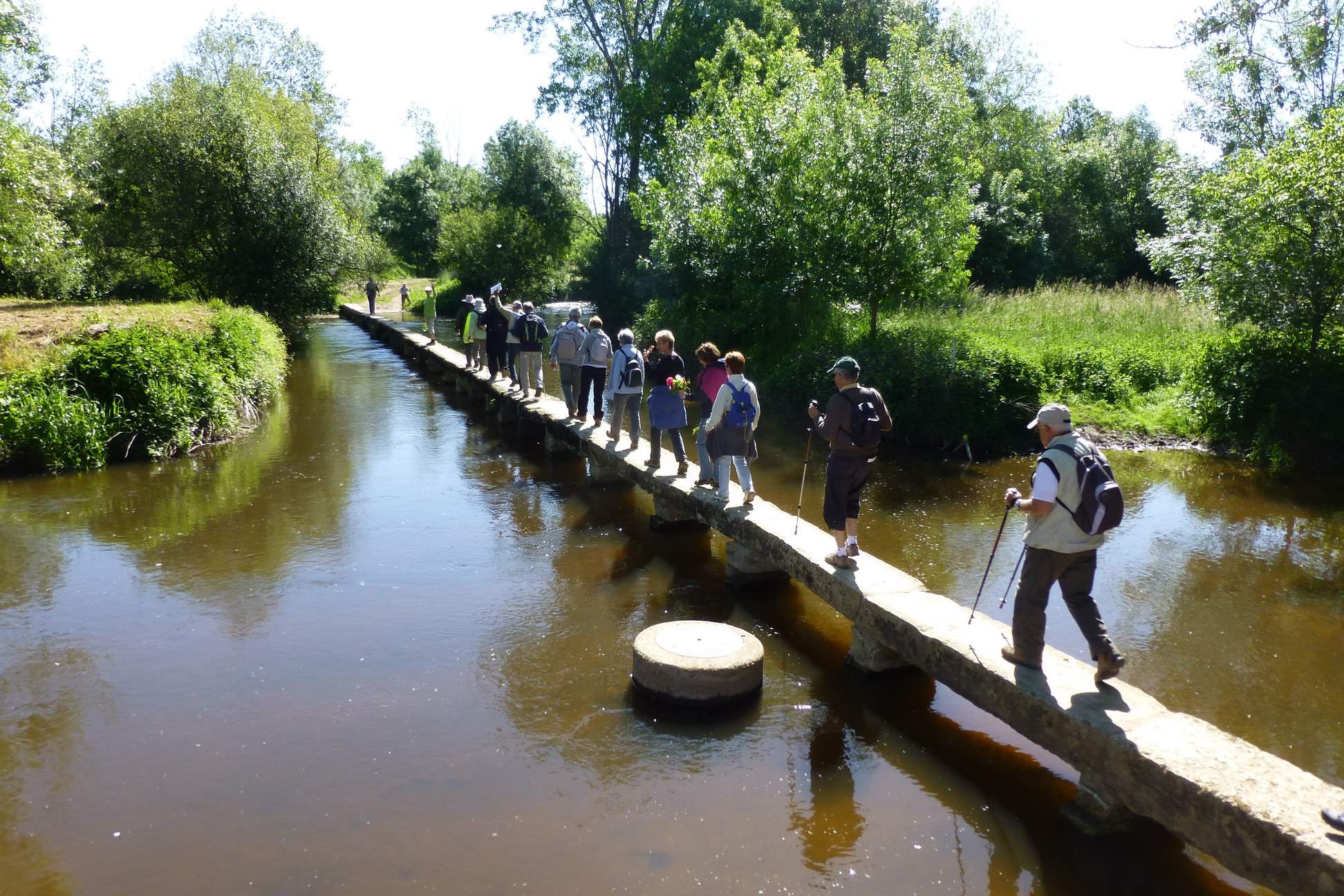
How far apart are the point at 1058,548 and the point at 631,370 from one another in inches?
283

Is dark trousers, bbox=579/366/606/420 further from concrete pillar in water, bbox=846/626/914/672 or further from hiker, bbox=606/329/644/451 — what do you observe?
concrete pillar in water, bbox=846/626/914/672

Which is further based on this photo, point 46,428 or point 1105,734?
point 46,428

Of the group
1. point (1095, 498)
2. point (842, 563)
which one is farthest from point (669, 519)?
point (1095, 498)

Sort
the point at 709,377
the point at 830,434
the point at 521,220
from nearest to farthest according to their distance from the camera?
the point at 830,434, the point at 709,377, the point at 521,220

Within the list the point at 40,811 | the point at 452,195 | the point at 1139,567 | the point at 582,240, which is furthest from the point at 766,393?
the point at 452,195

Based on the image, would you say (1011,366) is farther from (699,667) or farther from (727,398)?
(699,667)

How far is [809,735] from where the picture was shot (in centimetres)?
636

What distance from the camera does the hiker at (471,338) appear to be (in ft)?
65.6

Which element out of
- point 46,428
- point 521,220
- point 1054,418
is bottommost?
point 46,428

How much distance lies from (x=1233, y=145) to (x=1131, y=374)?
15.7 meters

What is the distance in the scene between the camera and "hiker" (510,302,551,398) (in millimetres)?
15750

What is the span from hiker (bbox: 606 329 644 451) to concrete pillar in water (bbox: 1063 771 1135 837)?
304 inches

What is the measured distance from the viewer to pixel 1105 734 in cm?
505

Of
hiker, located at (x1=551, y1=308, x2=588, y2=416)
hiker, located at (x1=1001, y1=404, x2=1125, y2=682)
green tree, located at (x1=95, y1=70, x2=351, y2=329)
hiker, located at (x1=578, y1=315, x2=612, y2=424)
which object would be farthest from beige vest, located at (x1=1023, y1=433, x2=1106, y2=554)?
green tree, located at (x1=95, y1=70, x2=351, y2=329)
